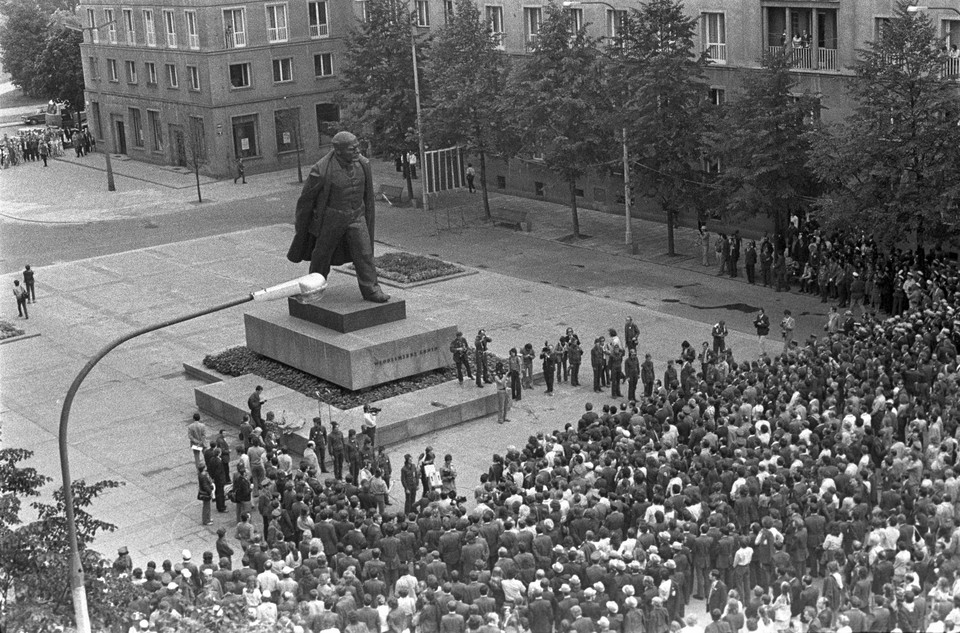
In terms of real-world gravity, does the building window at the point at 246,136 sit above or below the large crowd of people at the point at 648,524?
above

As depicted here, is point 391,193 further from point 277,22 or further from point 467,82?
point 277,22

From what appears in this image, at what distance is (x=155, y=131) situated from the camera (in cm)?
8044

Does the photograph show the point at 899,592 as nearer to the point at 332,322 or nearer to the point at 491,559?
the point at 491,559

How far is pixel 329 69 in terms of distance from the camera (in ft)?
259

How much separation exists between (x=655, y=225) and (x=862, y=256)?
1414 cm

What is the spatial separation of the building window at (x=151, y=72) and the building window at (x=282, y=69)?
6.78 metres

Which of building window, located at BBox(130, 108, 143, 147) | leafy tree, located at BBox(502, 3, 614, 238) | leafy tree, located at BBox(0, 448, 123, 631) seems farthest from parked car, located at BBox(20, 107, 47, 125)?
leafy tree, located at BBox(0, 448, 123, 631)

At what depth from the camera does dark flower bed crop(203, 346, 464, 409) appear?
127ft

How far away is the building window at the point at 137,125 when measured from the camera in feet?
268

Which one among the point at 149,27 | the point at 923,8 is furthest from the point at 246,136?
the point at 923,8

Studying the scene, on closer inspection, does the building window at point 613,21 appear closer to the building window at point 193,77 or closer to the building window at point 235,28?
the building window at point 235,28

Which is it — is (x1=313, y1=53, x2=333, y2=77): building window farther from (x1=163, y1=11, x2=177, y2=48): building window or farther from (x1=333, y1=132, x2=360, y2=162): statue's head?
(x1=333, y1=132, x2=360, y2=162): statue's head

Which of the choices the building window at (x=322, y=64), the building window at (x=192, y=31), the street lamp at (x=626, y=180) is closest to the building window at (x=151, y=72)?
the building window at (x=192, y=31)

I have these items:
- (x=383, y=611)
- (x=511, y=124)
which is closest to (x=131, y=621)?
(x=383, y=611)
